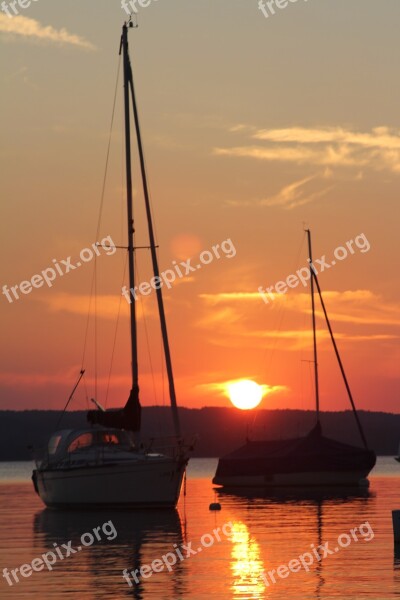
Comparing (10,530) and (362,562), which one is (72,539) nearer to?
(10,530)

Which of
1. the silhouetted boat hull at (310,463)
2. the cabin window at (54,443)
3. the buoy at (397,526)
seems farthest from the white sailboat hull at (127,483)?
the silhouetted boat hull at (310,463)

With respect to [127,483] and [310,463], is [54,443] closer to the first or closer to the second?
[127,483]

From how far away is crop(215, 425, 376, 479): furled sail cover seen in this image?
79.7 m

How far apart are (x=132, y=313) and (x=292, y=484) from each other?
30424 mm

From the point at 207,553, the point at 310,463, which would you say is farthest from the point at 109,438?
the point at 310,463

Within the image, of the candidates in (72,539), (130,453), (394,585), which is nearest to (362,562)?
(394,585)

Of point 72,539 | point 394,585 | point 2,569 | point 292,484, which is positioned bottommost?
point 394,585

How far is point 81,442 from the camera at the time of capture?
176 feet

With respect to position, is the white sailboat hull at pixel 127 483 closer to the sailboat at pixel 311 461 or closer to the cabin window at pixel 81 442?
the cabin window at pixel 81 442

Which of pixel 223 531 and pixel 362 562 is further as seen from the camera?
pixel 223 531

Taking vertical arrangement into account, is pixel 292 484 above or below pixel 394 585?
above

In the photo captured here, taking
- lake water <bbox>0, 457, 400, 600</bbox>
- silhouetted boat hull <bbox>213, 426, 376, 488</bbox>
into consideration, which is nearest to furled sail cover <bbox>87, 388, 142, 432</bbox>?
lake water <bbox>0, 457, 400, 600</bbox>

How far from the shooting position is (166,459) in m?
51.4

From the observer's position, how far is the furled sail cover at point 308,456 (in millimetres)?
79688
